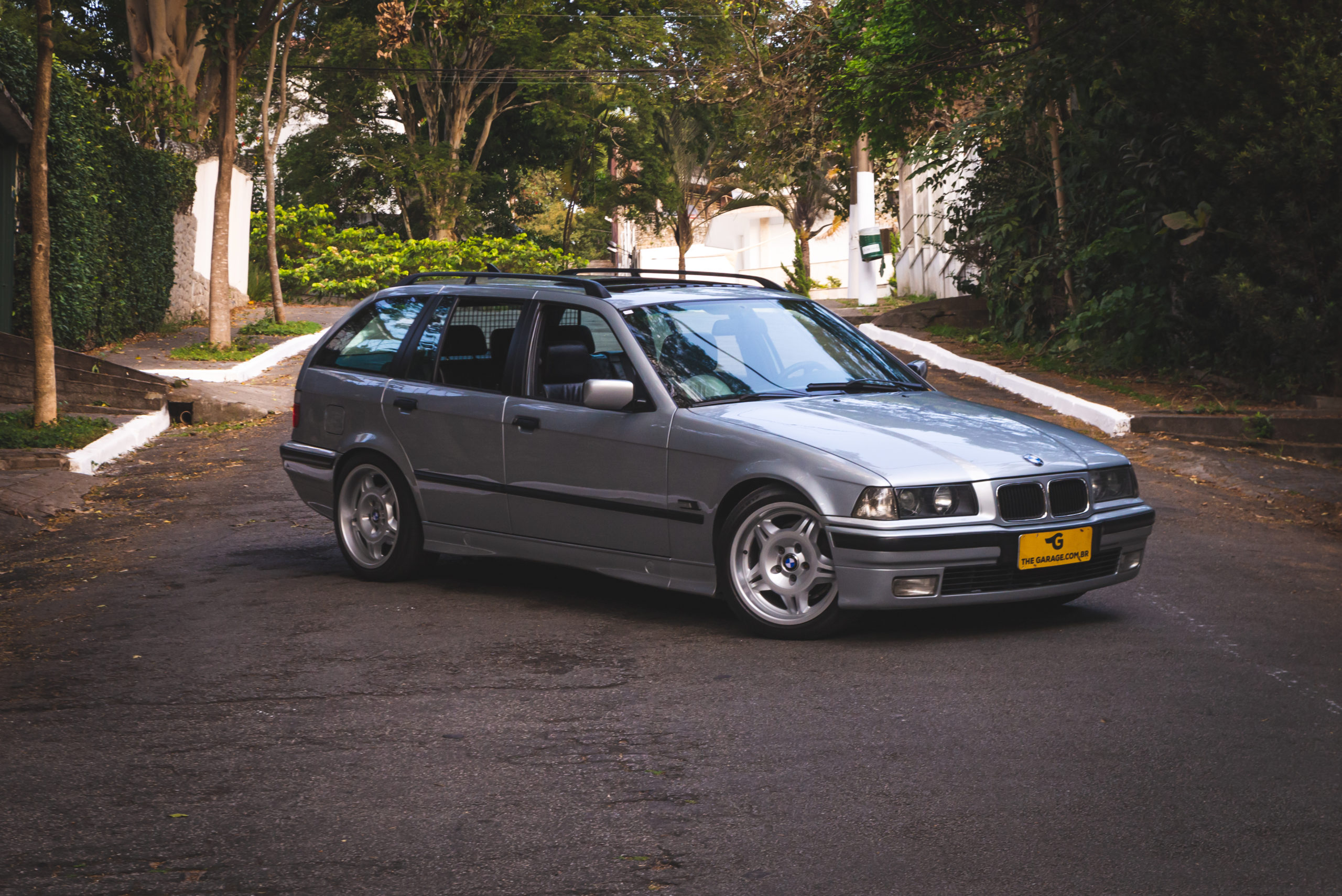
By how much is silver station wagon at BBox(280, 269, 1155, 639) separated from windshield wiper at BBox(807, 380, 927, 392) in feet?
0.05

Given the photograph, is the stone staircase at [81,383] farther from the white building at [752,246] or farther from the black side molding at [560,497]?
the white building at [752,246]

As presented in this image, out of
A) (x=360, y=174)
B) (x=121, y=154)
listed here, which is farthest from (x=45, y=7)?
(x=360, y=174)

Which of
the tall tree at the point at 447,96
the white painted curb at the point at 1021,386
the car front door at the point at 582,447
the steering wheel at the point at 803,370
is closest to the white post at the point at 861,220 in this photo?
the white painted curb at the point at 1021,386

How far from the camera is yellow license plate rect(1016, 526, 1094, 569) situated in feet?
19.6

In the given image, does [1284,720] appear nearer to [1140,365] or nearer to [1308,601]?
[1308,601]

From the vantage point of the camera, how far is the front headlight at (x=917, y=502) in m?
5.82

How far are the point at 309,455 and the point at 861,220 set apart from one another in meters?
27.2

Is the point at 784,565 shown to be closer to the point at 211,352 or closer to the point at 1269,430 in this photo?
the point at 1269,430

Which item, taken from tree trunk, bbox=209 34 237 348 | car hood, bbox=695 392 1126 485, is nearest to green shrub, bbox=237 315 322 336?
tree trunk, bbox=209 34 237 348

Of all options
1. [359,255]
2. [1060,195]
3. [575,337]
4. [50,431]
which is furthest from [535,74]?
[575,337]

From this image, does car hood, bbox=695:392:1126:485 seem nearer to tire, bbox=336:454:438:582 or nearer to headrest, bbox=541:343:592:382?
headrest, bbox=541:343:592:382

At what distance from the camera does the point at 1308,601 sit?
23.0 feet

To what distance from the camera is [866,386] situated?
7098mm

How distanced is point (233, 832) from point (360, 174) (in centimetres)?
4338
